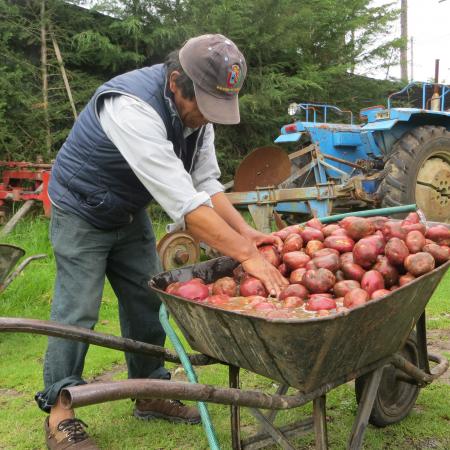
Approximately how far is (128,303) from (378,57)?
34.9 ft

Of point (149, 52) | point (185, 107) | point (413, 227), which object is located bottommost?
point (413, 227)

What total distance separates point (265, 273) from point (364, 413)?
68 centimetres

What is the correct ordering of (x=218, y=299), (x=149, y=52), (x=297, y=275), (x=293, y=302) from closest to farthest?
(x=293, y=302) → (x=218, y=299) → (x=297, y=275) → (x=149, y=52)

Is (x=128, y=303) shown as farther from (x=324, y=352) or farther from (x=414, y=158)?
(x=414, y=158)

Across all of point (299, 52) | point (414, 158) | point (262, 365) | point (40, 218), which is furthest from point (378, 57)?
point (262, 365)

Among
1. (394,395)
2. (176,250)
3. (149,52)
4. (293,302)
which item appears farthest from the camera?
(149,52)

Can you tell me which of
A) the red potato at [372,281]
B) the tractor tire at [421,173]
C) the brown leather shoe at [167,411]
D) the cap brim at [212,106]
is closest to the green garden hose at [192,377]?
the red potato at [372,281]

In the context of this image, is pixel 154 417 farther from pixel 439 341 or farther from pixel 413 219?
pixel 439 341

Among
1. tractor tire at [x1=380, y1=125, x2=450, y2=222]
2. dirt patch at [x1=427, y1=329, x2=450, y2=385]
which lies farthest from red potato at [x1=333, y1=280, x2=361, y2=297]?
tractor tire at [x1=380, y1=125, x2=450, y2=222]

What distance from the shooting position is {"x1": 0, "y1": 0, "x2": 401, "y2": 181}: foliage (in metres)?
7.84

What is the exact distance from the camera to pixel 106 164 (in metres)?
2.43

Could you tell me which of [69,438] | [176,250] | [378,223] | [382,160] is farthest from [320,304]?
[382,160]

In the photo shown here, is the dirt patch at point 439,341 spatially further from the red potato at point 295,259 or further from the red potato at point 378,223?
the red potato at point 295,259

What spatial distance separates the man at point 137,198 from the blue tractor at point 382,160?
Result: 10.5ft
